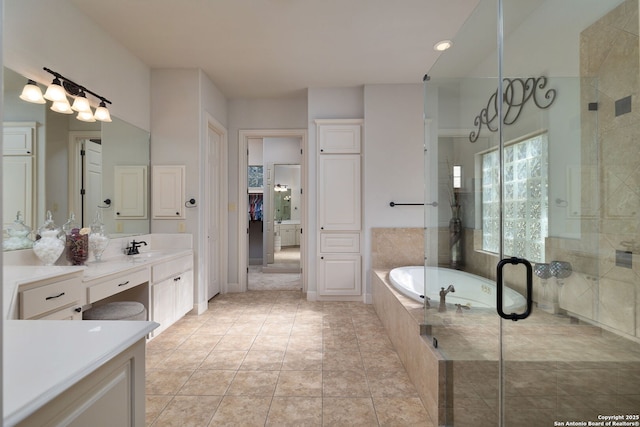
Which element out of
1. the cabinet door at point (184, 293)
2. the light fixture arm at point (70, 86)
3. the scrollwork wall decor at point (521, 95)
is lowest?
the cabinet door at point (184, 293)

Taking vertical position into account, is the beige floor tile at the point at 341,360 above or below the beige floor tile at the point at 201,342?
below

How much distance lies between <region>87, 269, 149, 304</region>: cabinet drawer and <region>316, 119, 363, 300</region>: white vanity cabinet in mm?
2134

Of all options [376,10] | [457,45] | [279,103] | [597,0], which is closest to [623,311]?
[597,0]

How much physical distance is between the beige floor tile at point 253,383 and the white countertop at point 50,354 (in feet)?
4.25

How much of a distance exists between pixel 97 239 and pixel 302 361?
1.90m

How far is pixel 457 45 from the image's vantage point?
177 cm

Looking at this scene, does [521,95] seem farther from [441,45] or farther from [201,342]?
[201,342]

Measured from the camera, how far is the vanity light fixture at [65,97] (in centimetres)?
212

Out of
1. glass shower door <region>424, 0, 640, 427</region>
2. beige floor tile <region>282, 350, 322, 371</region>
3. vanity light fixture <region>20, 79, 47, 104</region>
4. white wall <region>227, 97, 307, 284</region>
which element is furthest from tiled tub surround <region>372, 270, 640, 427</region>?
white wall <region>227, 97, 307, 284</region>

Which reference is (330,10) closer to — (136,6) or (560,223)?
(136,6)

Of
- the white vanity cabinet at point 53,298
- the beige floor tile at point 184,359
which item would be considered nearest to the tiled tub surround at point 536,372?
the beige floor tile at point 184,359

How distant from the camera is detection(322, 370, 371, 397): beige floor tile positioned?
2008mm

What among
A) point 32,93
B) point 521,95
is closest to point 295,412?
point 521,95

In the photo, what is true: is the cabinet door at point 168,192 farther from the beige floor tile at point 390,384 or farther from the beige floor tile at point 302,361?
the beige floor tile at point 390,384
